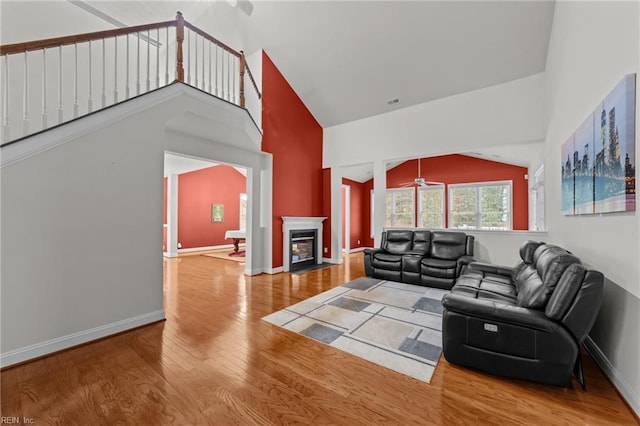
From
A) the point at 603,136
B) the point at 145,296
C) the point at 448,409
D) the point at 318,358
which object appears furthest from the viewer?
the point at 145,296

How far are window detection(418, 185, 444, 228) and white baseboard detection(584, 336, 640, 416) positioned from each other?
19.6 feet

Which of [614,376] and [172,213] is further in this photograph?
[172,213]

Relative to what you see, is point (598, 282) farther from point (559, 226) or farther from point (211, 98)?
point (211, 98)

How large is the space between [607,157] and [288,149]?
195 inches

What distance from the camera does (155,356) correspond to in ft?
7.25

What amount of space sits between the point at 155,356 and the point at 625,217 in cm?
372

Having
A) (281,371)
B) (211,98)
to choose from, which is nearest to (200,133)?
(211,98)

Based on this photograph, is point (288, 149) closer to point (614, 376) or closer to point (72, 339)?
point (72, 339)

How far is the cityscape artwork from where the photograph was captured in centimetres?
163

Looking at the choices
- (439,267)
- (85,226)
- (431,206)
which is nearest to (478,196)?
(431,206)

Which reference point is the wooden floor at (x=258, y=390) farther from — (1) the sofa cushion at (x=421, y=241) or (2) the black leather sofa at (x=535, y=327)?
(1) the sofa cushion at (x=421, y=241)

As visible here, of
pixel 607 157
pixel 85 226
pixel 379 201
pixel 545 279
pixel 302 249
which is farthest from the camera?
pixel 302 249

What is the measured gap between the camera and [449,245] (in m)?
4.66

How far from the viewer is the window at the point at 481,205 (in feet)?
23.7
